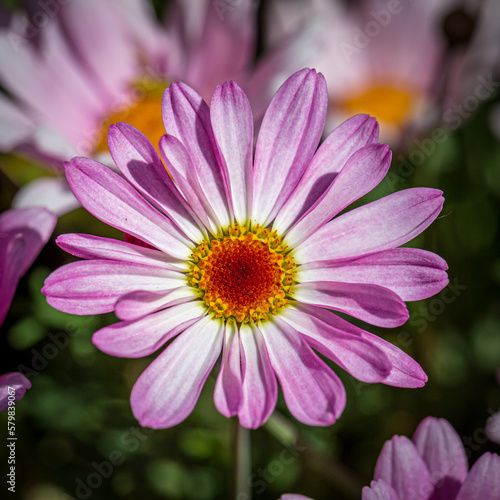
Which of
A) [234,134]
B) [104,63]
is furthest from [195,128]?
[104,63]

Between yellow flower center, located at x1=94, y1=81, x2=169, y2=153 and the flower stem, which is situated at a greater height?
yellow flower center, located at x1=94, y1=81, x2=169, y2=153

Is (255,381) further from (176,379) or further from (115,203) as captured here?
(115,203)

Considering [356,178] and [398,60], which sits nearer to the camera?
[356,178]

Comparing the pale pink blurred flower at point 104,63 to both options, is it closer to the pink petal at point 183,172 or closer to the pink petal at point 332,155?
the pink petal at point 183,172

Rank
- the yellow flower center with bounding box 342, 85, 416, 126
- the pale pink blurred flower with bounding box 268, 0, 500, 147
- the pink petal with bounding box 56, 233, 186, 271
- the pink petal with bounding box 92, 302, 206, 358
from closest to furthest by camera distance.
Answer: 1. the pink petal with bounding box 92, 302, 206, 358
2. the pink petal with bounding box 56, 233, 186, 271
3. the pale pink blurred flower with bounding box 268, 0, 500, 147
4. the yellow flower center with bounding box 342, 85, 416, 126

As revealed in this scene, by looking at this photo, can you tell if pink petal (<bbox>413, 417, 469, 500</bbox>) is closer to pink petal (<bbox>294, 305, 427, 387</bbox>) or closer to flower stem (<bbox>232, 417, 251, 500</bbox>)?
pink petal (<bbox>294, 305, 427, 387</bbox>)

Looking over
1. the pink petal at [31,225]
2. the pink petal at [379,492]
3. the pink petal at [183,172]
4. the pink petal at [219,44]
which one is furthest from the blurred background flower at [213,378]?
the pink petal at [183,172]

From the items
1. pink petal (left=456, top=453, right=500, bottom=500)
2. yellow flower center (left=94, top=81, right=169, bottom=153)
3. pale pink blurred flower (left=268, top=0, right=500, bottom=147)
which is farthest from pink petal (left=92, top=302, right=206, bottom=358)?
pale pink blurred flower (left=268, top=0, right=500, bottom=147)
